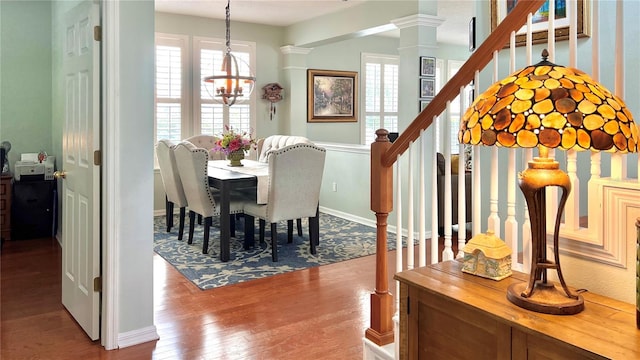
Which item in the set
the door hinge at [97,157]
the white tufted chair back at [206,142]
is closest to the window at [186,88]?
the white tufted chair back at [206,142]

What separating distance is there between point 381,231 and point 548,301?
106cm

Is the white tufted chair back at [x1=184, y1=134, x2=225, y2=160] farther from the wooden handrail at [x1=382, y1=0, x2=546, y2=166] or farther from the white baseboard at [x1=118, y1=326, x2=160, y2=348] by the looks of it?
the wooden handrail at [x1=382, y1=0, x2=546, y2=166]

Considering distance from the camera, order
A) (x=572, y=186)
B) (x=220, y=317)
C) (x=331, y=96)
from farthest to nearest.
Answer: (x=331, y=96)
(x=220, y=317)
(x=572, y=186)

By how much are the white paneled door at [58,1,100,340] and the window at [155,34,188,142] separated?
3575 millimetres

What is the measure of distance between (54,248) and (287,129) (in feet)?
12.9

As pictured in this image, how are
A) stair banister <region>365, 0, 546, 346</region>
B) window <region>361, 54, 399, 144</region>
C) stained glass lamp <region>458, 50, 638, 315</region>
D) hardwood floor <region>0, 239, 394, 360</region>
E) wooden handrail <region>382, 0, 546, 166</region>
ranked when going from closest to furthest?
stained glass lamp <region>458, 50, 638, 315</region> → wooden handrail <region>382, 0, 546, 166</region> → stair banister <region>365, 0, 546, 346</region> → hardwood floor <region>0, 239, 394, 360</region> → window <region>361, 54, 399, 144</region>

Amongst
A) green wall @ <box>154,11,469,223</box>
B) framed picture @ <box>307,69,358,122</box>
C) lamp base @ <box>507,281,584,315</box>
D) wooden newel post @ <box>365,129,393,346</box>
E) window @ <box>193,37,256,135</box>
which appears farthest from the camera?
framed picture @ <box>307,69,358,122</box>

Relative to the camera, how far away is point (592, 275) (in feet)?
5.24

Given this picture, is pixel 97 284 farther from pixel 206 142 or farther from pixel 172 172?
pixel 206 142

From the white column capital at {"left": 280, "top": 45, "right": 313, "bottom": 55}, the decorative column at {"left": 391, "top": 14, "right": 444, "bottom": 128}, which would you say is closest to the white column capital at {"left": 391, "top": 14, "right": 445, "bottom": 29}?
the decorative column at {"left": 391, "top": 14, "right": 444, "bottom": 128}

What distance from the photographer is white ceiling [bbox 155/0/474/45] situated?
6.32 m

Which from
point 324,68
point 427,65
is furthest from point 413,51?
point 324,68

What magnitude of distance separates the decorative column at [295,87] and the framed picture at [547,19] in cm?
521

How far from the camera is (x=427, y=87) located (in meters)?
5.52
